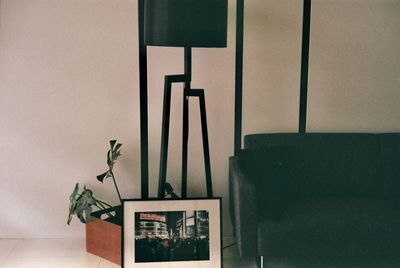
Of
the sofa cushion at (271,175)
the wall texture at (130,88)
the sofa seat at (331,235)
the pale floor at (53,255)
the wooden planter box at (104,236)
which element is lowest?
the pale floor at (53,255)

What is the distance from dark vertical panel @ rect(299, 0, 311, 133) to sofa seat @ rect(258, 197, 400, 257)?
84 cm

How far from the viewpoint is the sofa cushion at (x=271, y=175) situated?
2801mm

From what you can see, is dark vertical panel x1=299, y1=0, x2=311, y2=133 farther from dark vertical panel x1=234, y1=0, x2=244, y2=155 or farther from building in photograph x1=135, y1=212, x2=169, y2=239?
building in photograph x1=135, y1=212, x2=169, y2=239

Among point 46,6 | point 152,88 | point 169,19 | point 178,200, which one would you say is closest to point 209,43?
point 169,19

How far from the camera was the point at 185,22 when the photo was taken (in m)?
2.79

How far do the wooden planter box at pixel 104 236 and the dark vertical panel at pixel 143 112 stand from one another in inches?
Answer: 10.9

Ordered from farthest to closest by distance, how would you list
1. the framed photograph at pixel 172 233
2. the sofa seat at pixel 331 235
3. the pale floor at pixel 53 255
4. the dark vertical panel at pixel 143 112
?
1. the dark vertical panel at pixel 143 112
2. the pale floor at pixel 53 255
3. the framed photograph at pixel 172 233
4. the sofa seat at pixel 331 235

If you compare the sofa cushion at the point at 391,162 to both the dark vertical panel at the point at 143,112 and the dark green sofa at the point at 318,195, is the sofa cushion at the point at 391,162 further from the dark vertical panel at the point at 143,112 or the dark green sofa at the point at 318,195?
the dark vertical panel at the point at 143,112

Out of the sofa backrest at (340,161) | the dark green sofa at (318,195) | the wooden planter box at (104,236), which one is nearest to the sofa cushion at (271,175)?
the dark green sofa at (318,195)

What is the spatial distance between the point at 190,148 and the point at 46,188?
95 centimetres

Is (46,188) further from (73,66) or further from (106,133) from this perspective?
(73,66)

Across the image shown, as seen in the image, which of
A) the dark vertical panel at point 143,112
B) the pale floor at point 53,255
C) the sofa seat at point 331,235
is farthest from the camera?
the dark vertical panel at point 143,112

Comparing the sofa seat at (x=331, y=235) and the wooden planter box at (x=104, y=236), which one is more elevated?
the sofa seat at (x=331, y=235)

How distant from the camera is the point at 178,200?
307 centimetres
